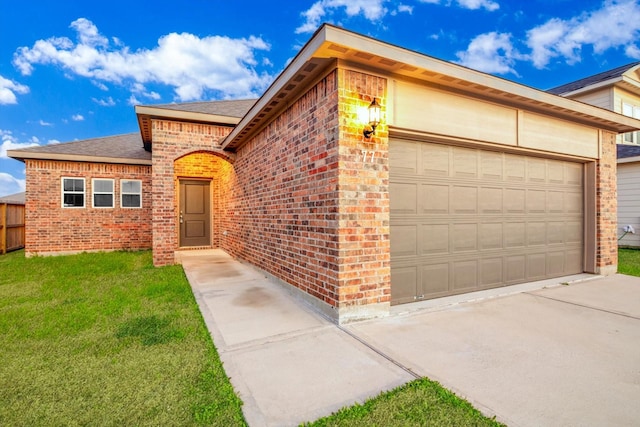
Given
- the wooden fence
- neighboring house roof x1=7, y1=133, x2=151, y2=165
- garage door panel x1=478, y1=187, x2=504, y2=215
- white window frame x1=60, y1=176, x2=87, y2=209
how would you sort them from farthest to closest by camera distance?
the wooden fence < white window frame x1=60, y1=176, x2=87, y2=209 < neighboring house roof x1=7, y1=133, x2=151, y2=165 < garage door panel x1=478, y1=187, x2=504, y2=215

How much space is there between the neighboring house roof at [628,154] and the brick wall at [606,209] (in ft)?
20.2

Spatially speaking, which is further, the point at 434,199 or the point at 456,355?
the point at 434,199

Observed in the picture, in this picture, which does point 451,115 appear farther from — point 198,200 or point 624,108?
point 624,108

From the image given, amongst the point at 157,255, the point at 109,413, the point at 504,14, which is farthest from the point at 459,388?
the point at 504,14

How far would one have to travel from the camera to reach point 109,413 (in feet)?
6.66

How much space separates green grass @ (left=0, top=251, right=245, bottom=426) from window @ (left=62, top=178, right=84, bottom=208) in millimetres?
5768

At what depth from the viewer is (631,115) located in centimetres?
1259

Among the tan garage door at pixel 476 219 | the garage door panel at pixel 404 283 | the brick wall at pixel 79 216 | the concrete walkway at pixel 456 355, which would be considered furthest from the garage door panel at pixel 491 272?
the brick wall at pixel 79 216

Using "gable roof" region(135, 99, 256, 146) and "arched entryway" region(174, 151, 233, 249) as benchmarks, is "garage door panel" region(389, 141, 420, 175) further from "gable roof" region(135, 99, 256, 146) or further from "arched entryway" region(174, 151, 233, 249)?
"arched entryway" region(174, 151, 233, 249)

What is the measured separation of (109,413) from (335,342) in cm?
193

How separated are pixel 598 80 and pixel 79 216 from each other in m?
20.4

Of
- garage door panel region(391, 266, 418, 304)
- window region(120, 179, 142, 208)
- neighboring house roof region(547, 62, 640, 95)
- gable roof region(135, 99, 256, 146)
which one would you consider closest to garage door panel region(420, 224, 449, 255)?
garage door panel region(391, 266, 418, 304)

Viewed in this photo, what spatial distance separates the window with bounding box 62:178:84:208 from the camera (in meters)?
10.1

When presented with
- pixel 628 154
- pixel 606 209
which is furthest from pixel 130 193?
pixel 628 154
